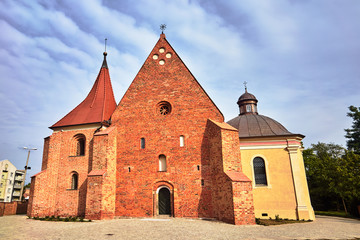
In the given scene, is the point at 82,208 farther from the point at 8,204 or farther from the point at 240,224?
the point at 240,224

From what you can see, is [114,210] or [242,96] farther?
[242,96]

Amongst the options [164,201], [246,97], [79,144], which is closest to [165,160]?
[164,201]

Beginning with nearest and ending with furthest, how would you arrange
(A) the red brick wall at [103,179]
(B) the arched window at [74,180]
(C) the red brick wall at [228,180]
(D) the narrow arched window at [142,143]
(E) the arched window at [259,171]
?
(C) the red brick wall at [228,180], (A) the red brick wall at [103,179], (D) the narrow arched window at [142,143], (B) the arched window at [74,180], (E) the arched window at [259,171]

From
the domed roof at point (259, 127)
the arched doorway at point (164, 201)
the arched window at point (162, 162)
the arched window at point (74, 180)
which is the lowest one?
the arched doorway at point (164, 201)

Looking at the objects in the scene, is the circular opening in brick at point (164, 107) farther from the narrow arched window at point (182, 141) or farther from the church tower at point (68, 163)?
the church tower at point (68, 163)

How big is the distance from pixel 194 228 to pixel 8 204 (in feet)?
61.1

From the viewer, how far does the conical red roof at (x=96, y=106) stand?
763 inches

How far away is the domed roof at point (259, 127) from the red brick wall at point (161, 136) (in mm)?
4605

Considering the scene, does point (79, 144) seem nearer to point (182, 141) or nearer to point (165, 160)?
point (165, 160)

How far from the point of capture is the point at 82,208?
664 inches

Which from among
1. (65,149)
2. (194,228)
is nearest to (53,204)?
(65,149)

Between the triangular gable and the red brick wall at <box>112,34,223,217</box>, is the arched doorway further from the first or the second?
the triangular gable

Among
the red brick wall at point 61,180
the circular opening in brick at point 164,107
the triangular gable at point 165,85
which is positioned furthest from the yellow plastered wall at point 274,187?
the red brick wall at point 61,180

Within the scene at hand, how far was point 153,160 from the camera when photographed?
16625 mm
